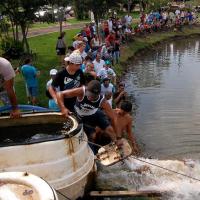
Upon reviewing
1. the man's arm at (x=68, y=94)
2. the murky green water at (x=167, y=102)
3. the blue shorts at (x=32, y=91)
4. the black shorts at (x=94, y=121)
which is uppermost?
the man's arm at (x=68, y=94)

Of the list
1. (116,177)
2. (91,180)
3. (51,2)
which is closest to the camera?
(91,180)

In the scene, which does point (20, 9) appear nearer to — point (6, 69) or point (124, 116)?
point (124, 116)

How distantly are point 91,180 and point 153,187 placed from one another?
5.57 ft

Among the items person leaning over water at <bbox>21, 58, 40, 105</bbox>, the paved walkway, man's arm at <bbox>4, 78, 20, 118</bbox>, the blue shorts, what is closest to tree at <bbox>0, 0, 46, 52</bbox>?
person leaning over water at <bbox>21, 58, 40, 105</bbox>

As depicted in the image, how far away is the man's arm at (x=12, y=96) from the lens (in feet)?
26.0

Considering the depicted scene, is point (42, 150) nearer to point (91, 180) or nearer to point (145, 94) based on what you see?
point (91, 180)

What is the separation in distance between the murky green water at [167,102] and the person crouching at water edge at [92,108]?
3.51 meters

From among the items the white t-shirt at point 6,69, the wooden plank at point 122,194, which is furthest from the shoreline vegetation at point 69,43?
the wooden plank at point 122,194

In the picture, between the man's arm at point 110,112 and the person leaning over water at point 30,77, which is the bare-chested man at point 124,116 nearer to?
the man's arm at point 110,112

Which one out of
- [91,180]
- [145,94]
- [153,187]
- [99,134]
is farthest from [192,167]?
[145,94]

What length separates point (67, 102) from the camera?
892 cm

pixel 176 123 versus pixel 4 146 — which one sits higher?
pixel 4 146

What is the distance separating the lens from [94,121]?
29.7 feet

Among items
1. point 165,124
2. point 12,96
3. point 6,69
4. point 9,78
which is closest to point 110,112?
point 12,96
